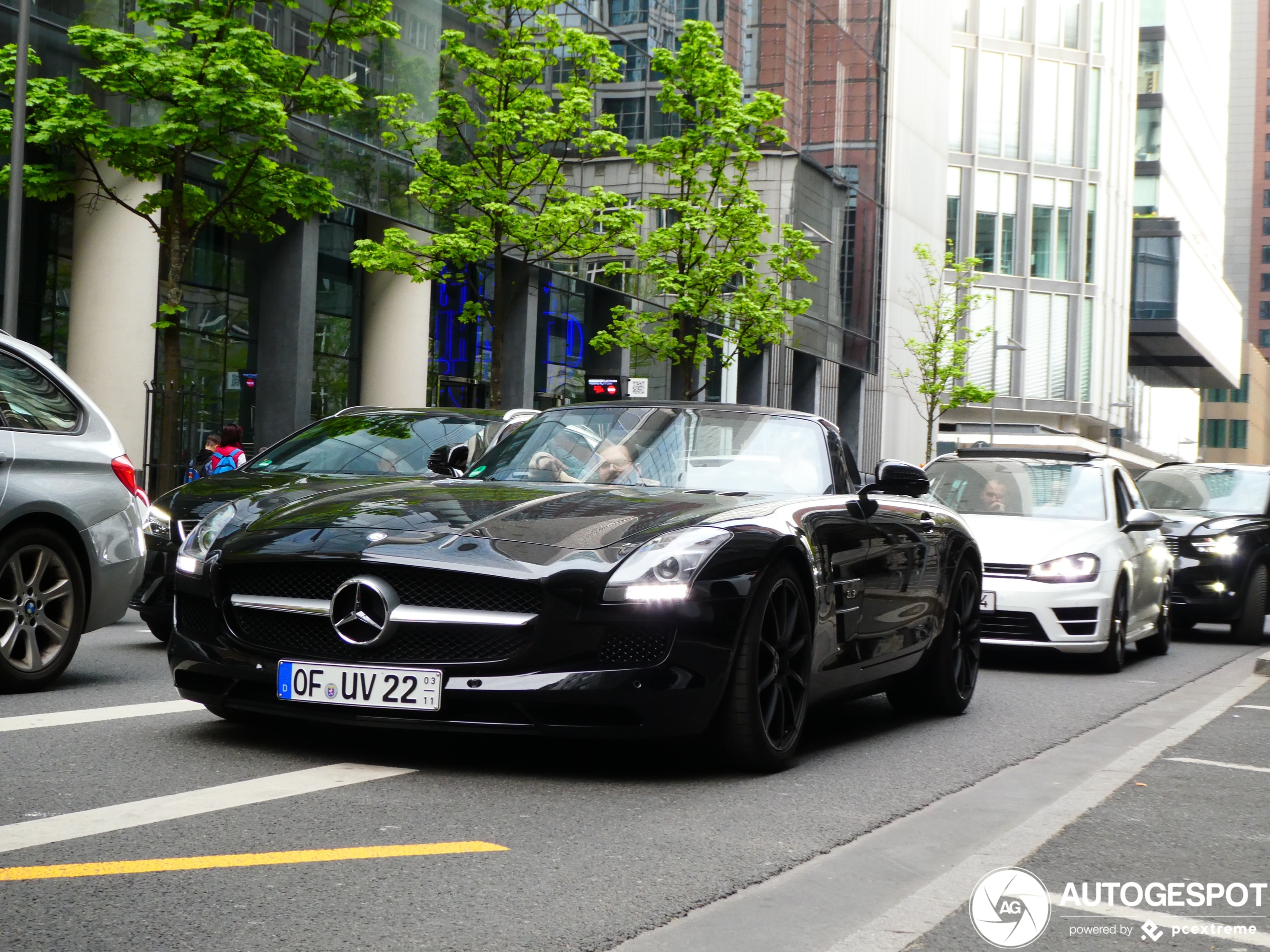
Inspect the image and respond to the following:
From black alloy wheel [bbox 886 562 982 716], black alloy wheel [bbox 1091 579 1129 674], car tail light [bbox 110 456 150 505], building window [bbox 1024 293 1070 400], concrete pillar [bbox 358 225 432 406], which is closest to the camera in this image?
car tail light [bbox 110 456 150 505]

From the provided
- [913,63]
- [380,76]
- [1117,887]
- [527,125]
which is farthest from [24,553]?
[913,63]

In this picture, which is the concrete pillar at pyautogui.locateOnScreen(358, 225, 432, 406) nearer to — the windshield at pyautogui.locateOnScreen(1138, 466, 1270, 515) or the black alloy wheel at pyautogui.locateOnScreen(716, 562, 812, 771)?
the windshield at pyautogui.locateOnScreen(1138, 466, 1270, 515)

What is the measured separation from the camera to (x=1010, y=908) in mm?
4168

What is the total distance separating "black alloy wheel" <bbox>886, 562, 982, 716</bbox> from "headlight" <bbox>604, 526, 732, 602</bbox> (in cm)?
274

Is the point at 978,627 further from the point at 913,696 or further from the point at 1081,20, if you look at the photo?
the point at 1081,20

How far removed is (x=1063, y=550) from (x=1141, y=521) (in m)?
1.04

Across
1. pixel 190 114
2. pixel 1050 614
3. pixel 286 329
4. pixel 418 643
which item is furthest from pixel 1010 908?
pixel 286 329

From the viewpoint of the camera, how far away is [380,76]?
26312 millimetres

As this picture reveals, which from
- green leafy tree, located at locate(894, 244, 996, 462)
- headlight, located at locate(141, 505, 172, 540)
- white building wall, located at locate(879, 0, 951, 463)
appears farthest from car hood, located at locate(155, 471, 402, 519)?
white building wall, located at locate(879, 0, 951, 463)

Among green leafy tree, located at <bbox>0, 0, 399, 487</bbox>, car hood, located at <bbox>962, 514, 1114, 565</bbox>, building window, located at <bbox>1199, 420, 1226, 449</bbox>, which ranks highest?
building window, located at <bbox>1199, 420, 1226, 449</bbox>

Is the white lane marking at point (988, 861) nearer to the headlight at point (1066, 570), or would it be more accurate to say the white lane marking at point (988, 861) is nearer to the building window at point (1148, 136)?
the headlight at point (1066, 570)

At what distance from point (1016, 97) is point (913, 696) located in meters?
65.4

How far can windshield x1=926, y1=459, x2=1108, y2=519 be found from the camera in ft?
40.4

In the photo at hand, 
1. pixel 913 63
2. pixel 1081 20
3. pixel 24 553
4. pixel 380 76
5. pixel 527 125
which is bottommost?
pixel 24 553
